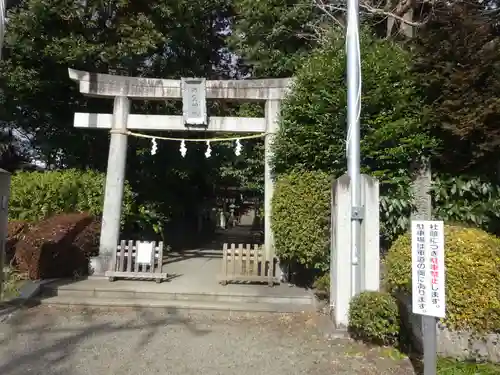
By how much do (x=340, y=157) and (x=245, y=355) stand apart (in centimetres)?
445

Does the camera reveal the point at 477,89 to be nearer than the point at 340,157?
Yes

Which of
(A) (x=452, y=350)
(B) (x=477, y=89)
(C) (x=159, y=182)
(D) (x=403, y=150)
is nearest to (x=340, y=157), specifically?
(D) (x=403, y=150)

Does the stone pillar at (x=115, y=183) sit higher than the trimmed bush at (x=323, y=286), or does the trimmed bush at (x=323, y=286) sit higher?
the stone pillar at (x=115, y=183)

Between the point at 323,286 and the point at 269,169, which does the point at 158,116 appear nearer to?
the point at 269,169

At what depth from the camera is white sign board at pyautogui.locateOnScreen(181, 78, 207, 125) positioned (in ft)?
32.5

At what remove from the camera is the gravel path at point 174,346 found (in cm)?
507

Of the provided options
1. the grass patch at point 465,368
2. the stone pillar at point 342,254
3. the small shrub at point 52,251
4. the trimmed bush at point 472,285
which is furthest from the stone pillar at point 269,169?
the grass patch at point 465,368

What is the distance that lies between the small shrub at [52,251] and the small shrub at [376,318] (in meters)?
6.19

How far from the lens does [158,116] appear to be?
10164mm

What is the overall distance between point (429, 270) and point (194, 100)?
7.11 metres

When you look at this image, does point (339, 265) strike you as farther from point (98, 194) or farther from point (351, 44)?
point (98, 194)

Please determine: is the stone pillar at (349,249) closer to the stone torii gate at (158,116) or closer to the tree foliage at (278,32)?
the stone torii gate at (158,116)

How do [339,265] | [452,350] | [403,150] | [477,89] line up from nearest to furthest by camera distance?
[452,350] < [339,265] < [477,89] < [403,150]

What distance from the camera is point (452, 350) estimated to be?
17.0 feet
